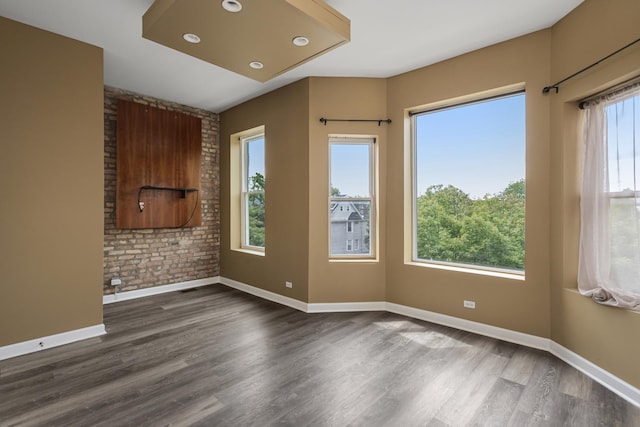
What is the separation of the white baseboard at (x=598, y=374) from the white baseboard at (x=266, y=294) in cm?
266

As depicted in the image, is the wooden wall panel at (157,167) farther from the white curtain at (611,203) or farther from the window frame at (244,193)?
the white curtain at (611,203)

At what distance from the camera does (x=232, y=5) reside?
2.12 metres

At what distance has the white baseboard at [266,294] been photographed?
4066 mm

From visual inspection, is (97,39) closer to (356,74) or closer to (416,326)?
(356,74)

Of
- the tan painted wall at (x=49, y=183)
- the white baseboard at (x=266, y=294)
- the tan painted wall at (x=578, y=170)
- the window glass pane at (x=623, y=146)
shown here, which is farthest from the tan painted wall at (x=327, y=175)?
the tan painted wall at (x=49, y=183)

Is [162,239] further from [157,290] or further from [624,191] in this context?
[624,191]

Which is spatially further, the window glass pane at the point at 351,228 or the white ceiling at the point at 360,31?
the window glass pane at the point at 351,228

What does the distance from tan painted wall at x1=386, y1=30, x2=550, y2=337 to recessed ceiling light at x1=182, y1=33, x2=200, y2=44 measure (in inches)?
93.1

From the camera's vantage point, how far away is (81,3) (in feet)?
8.36

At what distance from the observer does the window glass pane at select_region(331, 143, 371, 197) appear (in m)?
4.07

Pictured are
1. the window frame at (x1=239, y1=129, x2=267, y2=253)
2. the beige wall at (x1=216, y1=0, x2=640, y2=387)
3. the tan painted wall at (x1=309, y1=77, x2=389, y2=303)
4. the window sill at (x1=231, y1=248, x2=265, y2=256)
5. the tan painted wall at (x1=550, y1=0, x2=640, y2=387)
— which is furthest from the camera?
the window frame at (x1=239, y1=129, x2=267, y2=253)

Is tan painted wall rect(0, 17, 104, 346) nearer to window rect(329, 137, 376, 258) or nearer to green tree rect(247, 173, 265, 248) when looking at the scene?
green tree rect(247, 173, 265, 248)

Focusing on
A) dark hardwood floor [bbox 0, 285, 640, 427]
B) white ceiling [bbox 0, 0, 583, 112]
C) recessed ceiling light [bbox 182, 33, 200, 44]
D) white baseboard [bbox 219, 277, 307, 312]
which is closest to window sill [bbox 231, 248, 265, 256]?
white baseboard [bbox 219, 277, 307, 312]

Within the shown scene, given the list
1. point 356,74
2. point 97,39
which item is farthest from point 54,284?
point 356,74
